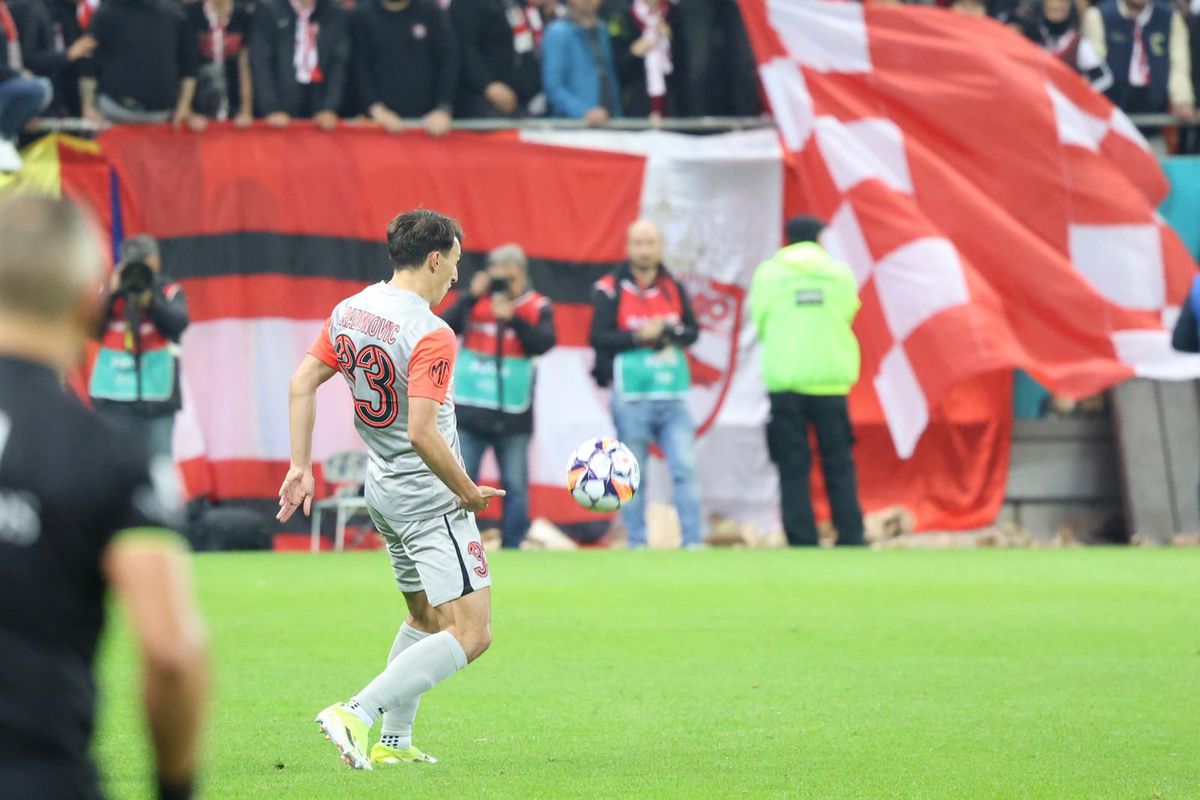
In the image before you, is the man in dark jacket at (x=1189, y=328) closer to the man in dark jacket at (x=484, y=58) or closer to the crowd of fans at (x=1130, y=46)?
the crowd of fans at (x=1130, y=46)

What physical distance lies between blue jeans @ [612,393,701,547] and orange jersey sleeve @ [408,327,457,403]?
9.40 meters

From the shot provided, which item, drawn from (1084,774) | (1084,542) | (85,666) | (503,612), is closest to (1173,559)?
(1084,542)

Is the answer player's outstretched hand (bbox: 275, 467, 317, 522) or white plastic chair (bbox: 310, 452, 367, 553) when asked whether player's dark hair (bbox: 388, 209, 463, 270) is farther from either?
white plastic chair (bbox: 310, 452, 367, 553)

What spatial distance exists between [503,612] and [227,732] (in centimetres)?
424

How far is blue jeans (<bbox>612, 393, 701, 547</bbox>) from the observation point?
51.5 feet

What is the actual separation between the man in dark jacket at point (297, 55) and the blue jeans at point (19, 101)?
206 cm

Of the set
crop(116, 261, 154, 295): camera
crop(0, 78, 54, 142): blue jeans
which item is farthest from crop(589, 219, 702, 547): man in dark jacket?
crop(0, 78, 54, 142): blue jeans

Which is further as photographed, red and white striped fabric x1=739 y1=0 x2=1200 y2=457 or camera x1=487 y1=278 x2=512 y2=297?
red and white striped fabric x1=739 y1=0 x2=1200 y2=457

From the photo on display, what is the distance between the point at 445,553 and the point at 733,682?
249cm

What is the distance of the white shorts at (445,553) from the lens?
6531 mm

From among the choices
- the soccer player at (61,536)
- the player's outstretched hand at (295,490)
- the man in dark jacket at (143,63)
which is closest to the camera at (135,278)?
the man in dark jacket at (143,63)

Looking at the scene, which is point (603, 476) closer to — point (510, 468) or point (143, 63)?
point (510, 468)

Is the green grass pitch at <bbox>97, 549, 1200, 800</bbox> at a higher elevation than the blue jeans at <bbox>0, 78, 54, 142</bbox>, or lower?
lower

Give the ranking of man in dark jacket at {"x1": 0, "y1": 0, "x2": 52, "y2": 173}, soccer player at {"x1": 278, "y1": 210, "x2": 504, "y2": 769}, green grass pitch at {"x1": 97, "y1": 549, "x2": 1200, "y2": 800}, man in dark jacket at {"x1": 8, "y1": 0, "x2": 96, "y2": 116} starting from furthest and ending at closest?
man in dark jacket at {"x1": 8, "y1": 0, "x2": 96, "y2": 116} < man in dark jacket at {"x1": 0, "y1": 0, "x2": 52, "y2": 173} < soccer player at {"x1": 278, "y1": 210, "x2": 504, "y2": 769} < green grass pitch at {"x1": 97, "y1": 549, "x2": 1200, "y2": 800}
